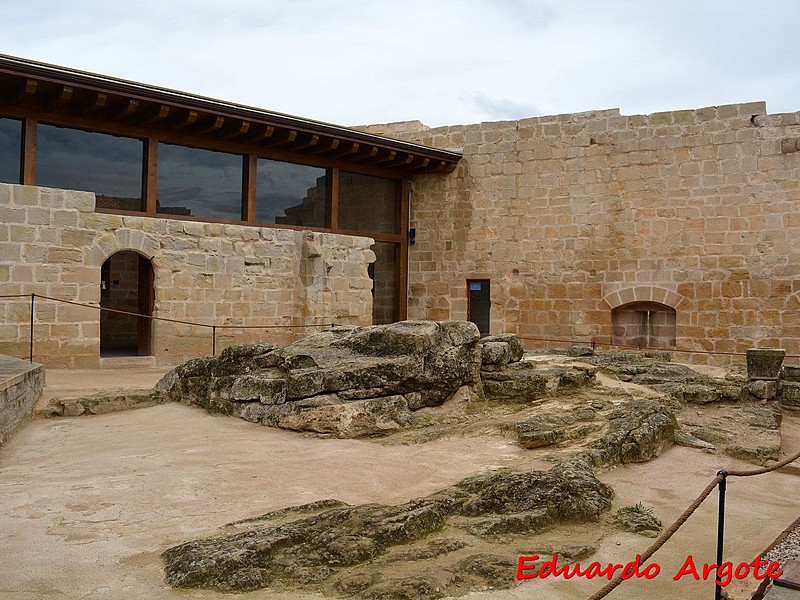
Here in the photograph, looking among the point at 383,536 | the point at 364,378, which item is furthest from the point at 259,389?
the point at 383,536

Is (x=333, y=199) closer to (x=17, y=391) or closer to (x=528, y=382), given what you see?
(x=528, y=382)

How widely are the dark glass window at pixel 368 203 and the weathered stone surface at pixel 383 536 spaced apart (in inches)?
424

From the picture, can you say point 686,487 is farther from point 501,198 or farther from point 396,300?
point 396,300

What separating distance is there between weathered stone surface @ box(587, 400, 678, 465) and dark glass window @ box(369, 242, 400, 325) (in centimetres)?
976

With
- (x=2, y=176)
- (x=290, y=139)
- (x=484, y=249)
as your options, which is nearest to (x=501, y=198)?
(x=484, y=249)

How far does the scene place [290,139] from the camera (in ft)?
40.6

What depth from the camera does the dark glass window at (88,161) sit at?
1082cm

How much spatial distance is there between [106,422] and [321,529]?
4.08m

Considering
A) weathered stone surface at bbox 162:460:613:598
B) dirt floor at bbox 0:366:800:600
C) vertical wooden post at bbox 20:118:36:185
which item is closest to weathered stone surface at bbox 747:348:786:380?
dirt floor at bbox 0:366:800:600

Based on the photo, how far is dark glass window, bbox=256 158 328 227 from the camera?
42.6 feet

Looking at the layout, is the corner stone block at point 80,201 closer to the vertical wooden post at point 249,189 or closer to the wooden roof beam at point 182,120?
the wooden roof beam at point 182,120

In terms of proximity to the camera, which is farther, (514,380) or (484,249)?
(484,249)

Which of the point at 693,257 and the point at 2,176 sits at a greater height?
the point at 2,176

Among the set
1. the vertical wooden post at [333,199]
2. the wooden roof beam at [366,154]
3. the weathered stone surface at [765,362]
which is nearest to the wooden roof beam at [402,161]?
the wooden roof beam at [366,154]
